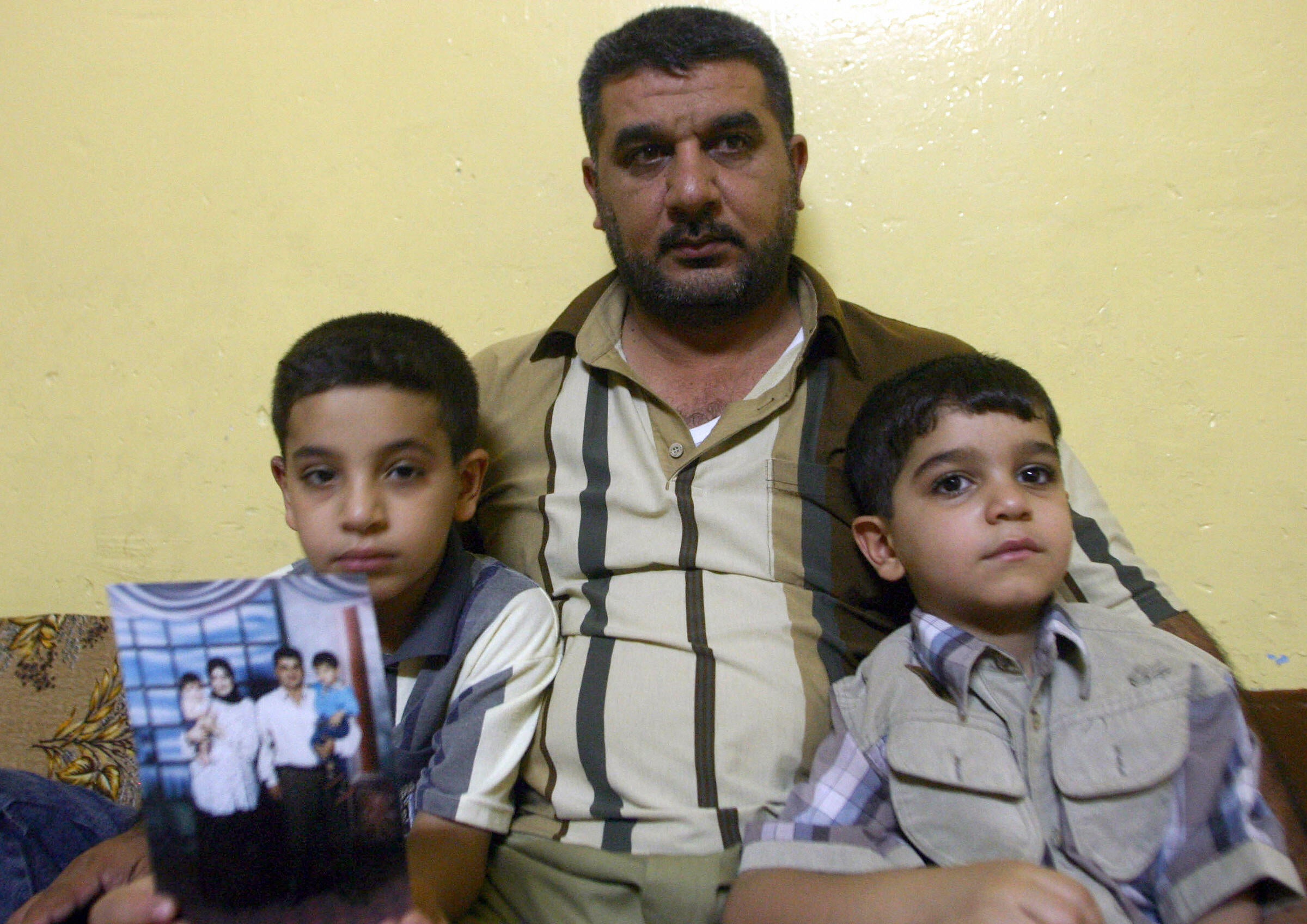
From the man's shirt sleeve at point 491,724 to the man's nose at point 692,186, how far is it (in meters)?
0.60

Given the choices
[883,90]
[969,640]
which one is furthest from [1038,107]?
[969,640]

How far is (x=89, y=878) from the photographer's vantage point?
108 centimetres

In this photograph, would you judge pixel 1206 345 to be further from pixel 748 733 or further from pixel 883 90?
pixel 748 733

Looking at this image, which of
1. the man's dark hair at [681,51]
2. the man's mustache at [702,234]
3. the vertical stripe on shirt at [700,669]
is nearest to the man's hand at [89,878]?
the vertical stripe on shirt at [700,669]

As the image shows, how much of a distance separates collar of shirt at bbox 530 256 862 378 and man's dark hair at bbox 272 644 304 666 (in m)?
0.74

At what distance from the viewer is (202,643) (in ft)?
2.87

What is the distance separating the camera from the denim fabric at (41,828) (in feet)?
3.84

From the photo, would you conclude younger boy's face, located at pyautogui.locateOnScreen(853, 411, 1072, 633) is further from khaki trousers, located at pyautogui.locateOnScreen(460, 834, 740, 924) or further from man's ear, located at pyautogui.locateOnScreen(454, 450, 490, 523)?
man's ear, located at pyautogui.locateOnScreen(454, 450, 490, 523)

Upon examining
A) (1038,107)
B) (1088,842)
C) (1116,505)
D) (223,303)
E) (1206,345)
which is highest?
(1038,107)

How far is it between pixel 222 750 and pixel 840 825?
65cm

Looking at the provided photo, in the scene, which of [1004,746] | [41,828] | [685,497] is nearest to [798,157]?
[685,497]

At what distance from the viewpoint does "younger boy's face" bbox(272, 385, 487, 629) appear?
109cm

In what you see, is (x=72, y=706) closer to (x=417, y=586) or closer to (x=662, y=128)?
(x=417, y=586)

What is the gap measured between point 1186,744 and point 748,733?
19.1 inches
